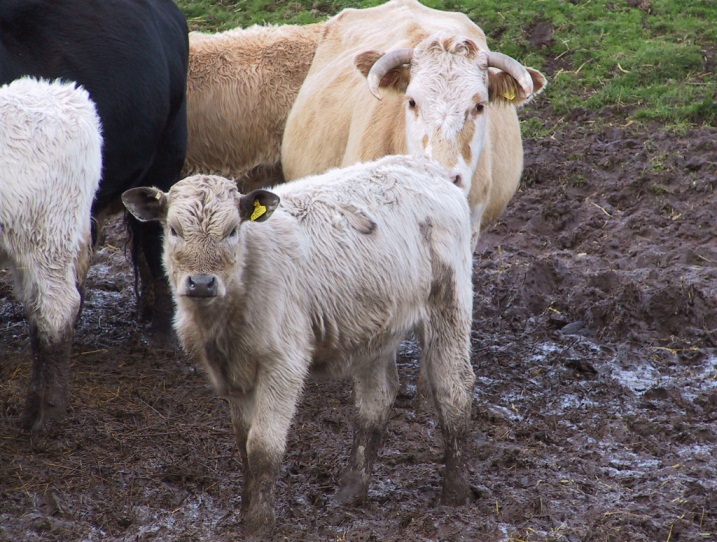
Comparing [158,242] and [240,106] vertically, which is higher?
[240,106]

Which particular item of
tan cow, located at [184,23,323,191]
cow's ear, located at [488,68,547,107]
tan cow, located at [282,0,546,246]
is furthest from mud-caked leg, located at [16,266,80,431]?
tan cow, located at [184,23,323,191]

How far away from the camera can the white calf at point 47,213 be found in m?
5.80

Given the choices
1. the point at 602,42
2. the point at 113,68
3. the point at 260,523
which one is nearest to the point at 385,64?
the point at 113,68

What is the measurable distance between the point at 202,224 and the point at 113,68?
3028 millimetres

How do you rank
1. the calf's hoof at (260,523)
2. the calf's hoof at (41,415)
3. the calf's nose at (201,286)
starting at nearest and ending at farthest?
the calf's nose at (201,286), the calf's hoof at (260,523), the calf's hoof at (41,415)

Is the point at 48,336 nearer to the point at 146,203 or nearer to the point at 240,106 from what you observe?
the point at 146,203

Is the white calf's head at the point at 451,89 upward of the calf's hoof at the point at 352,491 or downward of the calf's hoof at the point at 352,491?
upward

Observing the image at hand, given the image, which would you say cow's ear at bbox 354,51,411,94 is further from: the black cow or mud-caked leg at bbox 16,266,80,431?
mud-caked leg at bbox 16,266,80,431

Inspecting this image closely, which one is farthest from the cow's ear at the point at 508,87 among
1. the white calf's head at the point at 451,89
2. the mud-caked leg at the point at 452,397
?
the mud-caked leg at the point at 452,397

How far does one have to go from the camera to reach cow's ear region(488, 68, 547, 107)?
7.40m

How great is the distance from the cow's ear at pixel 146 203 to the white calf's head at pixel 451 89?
2267mm

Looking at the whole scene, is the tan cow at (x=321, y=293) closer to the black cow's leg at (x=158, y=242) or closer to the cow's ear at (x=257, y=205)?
the cow's ear at (x=257, y=205)

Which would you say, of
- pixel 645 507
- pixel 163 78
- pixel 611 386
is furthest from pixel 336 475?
pixel 163 78

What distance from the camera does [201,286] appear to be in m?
4.59
